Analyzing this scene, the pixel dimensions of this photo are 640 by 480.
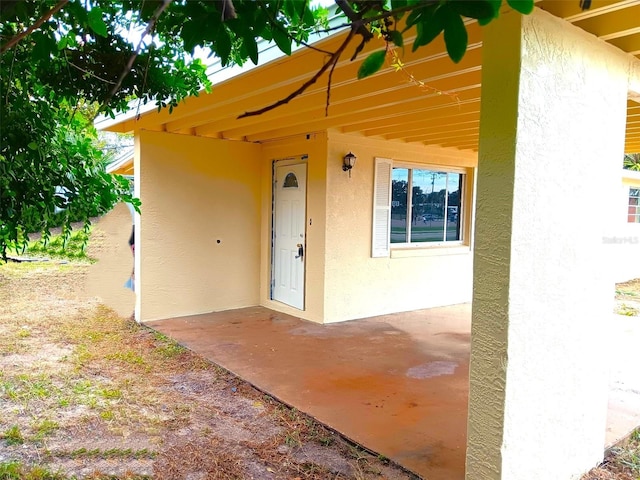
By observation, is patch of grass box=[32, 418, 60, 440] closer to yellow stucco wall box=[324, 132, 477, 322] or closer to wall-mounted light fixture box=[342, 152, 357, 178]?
yellow stucco wall box=[324, 132, 477, 322]

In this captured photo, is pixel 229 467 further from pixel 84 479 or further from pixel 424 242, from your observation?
pixel 424 242

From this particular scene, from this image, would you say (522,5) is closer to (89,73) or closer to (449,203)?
(89,73)

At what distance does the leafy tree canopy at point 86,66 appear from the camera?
1.60 m

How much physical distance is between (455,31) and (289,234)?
5684 mm

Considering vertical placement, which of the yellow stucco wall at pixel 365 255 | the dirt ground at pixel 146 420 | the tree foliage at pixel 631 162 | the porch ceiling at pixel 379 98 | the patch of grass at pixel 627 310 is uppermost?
the tree foliage at pixel 631 162

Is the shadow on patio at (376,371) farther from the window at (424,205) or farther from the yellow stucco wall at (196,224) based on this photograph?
the window at (424,205)

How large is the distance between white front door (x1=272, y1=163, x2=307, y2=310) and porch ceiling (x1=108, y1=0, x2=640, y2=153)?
2.19 ft

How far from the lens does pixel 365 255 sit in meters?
6.60

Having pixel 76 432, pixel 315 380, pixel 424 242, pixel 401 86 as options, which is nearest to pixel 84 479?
pixel 76 432

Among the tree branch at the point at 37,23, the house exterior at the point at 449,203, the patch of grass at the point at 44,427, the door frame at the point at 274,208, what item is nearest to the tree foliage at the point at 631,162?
the house exterior at the point at 449,203

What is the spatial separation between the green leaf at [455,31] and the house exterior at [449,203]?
984 millimetres

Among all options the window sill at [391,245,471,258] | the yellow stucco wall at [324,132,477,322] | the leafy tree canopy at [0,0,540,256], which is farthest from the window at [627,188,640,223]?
the leafy tree canopy at [0,0,540,256]

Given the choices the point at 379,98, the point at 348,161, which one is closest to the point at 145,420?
the point at 379,98

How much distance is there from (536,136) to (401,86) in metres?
1.80
